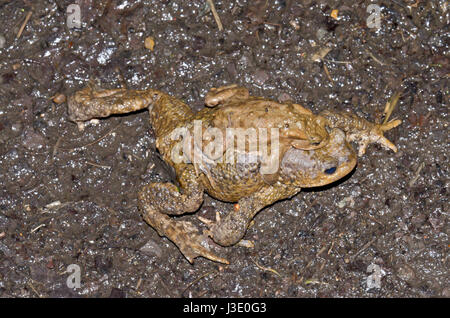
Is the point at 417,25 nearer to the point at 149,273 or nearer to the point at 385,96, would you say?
the point at 385,96

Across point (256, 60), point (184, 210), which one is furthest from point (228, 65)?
point (184, 210)

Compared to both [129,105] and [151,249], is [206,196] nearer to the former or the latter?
[151,249]

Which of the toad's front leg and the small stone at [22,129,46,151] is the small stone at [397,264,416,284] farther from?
the small stone at [22,129,46,151]

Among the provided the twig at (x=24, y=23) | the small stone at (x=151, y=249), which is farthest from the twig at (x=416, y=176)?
the twig at (x=24, y=23)

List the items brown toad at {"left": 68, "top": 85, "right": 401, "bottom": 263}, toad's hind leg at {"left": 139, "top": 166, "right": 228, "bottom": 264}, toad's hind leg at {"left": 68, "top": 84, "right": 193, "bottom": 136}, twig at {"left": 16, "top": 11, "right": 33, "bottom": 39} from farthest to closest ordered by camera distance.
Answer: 1. twig at {"left": 16, "top": 11, "right": 33, "bottom": 39}
2. toad's hind leg at {"left": 68, "top": 84, "right": 193, "bottom": 136}
3. toad's hind leg at {"left": 139, "top": 166, "right": 228, "bottom": 264}
4. brown toad at {"left": 68, "top": 85, "right": 401, "bottom": 263}

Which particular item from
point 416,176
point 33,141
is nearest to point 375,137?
point 416,176

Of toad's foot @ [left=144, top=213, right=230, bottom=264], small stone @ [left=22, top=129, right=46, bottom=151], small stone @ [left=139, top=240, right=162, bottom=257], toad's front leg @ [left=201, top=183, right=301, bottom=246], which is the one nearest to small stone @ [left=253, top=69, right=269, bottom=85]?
toad's front leg @ [left=201, top=183, right=301, bottom=246]
